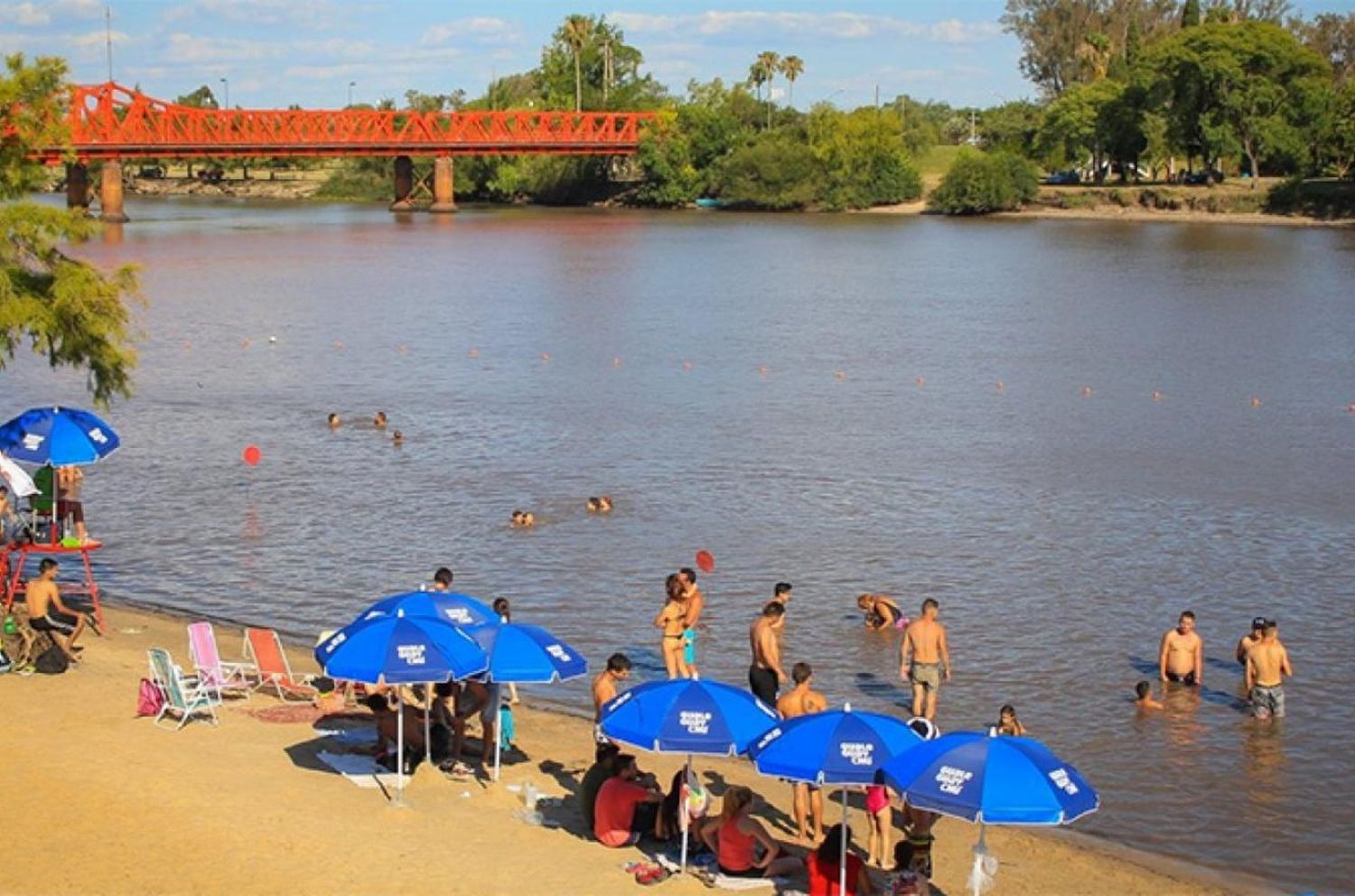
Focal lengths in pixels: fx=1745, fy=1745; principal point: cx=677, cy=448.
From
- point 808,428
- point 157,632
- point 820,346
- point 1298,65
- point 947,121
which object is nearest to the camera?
point 157,632

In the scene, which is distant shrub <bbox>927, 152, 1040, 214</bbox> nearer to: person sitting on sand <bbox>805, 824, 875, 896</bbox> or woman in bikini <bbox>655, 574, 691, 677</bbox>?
woman in bikini <bbox>655, 574, 691, 677</bbox>

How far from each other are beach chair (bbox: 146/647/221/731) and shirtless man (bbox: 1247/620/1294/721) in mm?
10466

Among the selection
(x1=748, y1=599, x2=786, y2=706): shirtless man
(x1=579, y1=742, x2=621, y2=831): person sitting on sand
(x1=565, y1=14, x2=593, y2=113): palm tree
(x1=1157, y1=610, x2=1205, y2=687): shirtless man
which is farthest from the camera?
(x1=565, y1=14, x2=593, y2=113): palm tree

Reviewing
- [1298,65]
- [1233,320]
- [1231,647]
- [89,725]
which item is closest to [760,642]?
[89,725]

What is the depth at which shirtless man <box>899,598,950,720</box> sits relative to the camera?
1712cm

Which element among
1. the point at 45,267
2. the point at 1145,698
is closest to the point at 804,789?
the point at 1145,698

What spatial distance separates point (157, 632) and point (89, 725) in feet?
16.8

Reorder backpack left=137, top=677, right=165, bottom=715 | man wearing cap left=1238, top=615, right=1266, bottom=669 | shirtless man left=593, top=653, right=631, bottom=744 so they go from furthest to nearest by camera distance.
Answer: man wearing cap left=1238, top=615, right=1266, bottom=669, backpack left=137, top=677, right=165, bottom=715, shirtless man left=593, top=653, right=631, bottom=744

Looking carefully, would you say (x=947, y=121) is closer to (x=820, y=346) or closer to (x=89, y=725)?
(x=820, y=346)

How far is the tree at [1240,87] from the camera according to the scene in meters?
105

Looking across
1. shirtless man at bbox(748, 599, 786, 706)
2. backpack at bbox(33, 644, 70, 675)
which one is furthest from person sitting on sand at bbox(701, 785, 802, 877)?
backpack at bbox(33, 644, 70, 675)

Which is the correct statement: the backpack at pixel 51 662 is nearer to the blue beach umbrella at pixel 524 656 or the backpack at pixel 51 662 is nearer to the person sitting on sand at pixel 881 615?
the blue beach umbrella at pixel 524 656

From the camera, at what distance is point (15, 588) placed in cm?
Result: 1933

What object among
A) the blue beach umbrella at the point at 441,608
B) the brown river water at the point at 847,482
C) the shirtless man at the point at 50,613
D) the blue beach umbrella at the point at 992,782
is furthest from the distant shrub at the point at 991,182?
the blue beach umbrella at the point at 992,782
